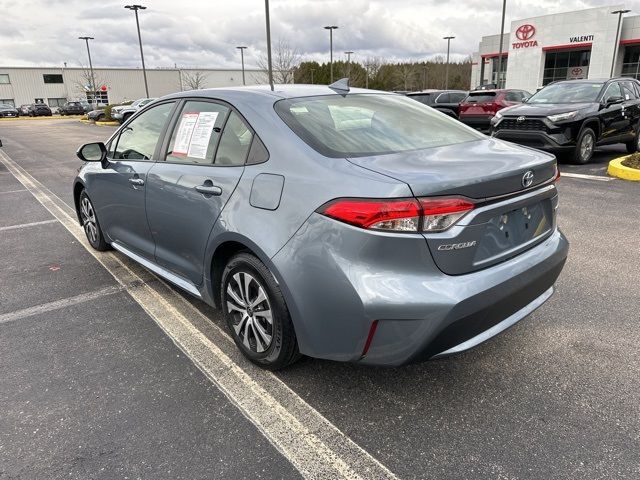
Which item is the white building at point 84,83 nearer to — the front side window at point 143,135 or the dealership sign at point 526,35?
the dealership sign at point 526,35

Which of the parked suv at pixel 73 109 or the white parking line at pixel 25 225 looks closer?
the white parking line at pixel 25 225

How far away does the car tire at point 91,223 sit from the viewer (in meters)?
4.94

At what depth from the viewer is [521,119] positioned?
30.9 feet

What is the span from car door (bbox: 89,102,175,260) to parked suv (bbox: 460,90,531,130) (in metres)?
13.3

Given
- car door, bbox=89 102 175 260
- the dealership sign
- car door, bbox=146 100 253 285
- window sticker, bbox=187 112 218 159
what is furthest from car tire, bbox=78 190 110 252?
the dealership sign

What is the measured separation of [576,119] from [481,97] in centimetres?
706

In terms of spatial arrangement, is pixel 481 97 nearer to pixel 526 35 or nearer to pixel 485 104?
pixel 485 104

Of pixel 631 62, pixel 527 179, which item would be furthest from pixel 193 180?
pixel 631 62

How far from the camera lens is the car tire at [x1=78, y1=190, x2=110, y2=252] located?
4.94 m

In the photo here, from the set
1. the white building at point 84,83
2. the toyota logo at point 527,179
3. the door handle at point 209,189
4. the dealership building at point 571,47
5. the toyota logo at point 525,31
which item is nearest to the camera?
the toyota logo at point 527,179

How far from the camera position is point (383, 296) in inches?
84.7

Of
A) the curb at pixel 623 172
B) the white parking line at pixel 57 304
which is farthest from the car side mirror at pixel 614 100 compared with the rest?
the white parking line at pixel 57 304

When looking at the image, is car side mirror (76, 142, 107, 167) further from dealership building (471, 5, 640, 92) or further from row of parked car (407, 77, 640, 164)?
dealership building (471, 5, 640, 92)

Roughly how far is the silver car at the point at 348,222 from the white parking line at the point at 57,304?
38.2 inches
